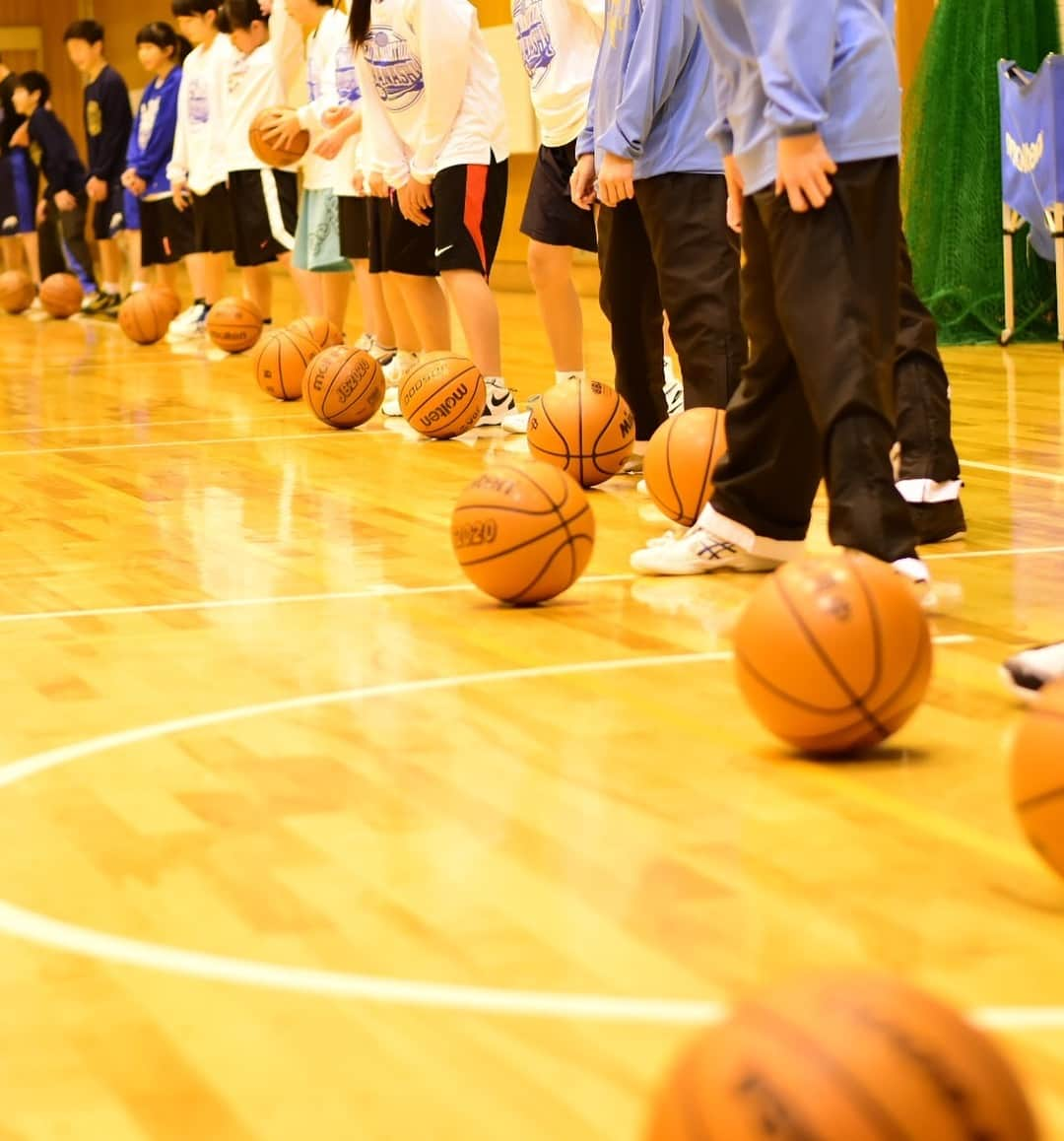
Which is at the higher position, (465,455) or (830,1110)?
(830,1110)

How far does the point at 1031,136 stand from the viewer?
31.4 feet

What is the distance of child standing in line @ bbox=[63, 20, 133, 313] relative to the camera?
15.0m

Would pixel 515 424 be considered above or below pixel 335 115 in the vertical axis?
below

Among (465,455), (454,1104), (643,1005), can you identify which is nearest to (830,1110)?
(454,1104)

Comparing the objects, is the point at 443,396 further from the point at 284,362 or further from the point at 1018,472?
the point at 1018,472

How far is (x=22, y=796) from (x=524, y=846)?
2.62 ft

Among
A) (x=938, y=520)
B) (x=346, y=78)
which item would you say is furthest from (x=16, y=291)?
(x=938, y=520)

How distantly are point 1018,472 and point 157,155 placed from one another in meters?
9.08

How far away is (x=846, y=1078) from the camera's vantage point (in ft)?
4.66

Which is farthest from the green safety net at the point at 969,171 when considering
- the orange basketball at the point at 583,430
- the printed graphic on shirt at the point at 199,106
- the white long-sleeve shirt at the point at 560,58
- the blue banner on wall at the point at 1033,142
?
the orange basketball at the point at 583,430

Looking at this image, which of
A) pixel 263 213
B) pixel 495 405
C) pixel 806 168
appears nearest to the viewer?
pixel 806 168

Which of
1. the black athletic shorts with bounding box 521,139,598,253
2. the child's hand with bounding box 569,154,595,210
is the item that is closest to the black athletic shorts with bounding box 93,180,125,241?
the black athletic shorts with bounding box 521,139,598,253

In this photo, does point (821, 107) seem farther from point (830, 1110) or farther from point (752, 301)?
point (830, 1110)

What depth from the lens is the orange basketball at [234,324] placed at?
36.1ft
